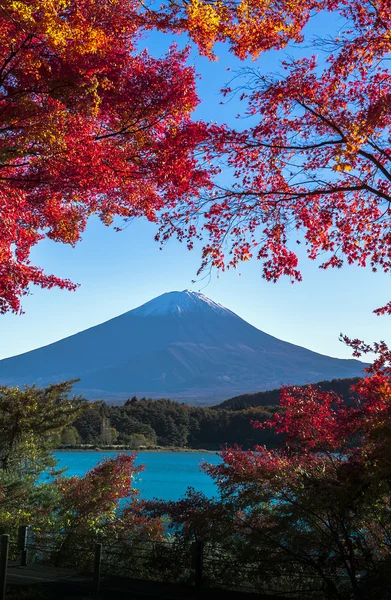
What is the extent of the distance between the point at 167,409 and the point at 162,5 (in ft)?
214

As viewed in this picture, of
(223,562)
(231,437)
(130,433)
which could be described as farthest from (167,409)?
(223,562)

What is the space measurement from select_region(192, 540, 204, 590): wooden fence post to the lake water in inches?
589

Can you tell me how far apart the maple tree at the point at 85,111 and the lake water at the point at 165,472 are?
16020 millimetres

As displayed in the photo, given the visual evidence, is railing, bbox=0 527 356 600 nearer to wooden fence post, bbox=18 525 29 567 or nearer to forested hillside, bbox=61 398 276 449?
wooden fence post, bbox=18 525 29 567

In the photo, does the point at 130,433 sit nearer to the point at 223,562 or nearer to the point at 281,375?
the point at 223,562

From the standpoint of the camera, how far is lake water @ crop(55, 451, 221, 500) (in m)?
35.0

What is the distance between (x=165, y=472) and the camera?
49344mm

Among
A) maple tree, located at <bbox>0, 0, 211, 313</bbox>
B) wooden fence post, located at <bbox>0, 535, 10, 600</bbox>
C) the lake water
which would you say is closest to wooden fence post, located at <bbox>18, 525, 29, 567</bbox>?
wooden fence post, located at <bbox>0, 535, 10, 600</bbox>

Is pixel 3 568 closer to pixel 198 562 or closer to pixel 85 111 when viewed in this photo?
pixel 198 562

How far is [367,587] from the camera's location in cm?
545

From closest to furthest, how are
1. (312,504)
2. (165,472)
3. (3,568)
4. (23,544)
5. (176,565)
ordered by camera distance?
(312,504) → (3,568) → (176,565) → (23,544) → (165,472)

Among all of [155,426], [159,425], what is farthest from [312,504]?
[155,426]

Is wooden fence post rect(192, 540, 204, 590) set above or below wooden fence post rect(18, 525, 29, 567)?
above

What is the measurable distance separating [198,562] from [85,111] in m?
5.81
